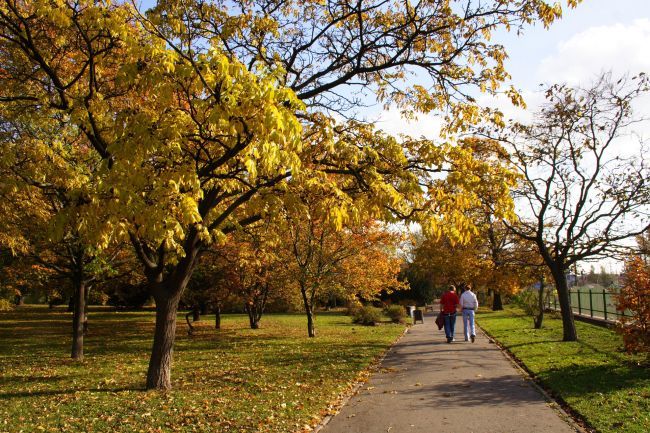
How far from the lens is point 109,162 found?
6.50 meters

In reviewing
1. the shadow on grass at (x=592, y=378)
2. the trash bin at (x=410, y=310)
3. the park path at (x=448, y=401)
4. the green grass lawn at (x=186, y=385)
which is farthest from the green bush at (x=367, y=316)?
the shadow on grass at (x=592, y=378)

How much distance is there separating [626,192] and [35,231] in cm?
1600

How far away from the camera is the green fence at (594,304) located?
1793 cm

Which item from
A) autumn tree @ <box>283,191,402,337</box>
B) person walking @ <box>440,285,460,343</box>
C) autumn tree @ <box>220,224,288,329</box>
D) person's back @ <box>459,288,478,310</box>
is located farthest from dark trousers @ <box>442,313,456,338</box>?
autumn tree @ <box>220,224,288,329</box>

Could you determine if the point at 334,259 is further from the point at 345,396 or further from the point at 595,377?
the point at 595,377

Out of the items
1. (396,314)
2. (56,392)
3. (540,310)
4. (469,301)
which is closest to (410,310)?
(396,314)

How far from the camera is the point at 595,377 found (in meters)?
8.66

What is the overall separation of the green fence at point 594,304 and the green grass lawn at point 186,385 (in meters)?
8.00

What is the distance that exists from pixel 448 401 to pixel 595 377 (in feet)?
10.1

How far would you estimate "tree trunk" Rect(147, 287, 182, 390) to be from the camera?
27.2 feet

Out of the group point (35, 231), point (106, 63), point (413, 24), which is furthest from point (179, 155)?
point (35, 231)

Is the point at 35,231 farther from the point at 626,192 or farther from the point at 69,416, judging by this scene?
the point at 626,192

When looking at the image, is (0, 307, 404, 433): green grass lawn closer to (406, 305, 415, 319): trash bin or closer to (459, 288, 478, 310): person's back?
Answer: (459, 288, 478, 310): person's back

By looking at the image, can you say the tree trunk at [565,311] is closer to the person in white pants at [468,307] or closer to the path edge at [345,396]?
the person in white pants at [468,307]
